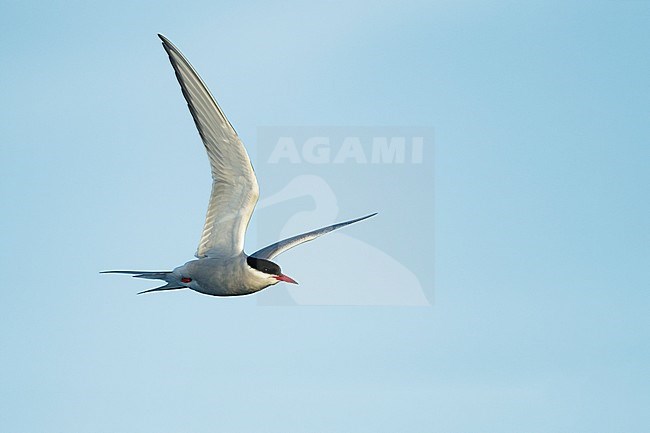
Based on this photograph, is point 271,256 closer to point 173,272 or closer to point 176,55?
point 173,272

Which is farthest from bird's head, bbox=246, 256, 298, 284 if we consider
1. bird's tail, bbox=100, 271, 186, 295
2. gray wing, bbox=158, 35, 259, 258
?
bird's tail, bbox=100, 271, 186, 295

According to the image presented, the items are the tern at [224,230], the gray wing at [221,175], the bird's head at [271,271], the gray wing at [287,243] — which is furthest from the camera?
the gray wing at [287,243]

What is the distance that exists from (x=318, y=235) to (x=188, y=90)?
16.8 ft

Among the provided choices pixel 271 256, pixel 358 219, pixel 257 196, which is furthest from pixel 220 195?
pixel 358 219

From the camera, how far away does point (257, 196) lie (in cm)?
1642

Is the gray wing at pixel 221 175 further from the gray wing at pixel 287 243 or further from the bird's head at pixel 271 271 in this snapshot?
the gray wing at pixel 287 243

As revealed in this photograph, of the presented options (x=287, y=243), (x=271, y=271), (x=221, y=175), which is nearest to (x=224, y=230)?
(x=221, y=175)

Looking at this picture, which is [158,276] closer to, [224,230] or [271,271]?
[224,230]

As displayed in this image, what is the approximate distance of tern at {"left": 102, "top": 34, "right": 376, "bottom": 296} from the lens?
615 inches

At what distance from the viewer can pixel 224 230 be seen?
16641 millimetres

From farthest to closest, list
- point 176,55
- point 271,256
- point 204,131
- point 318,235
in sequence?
point 318,235
point 271,256
point 204,131
point 176,55

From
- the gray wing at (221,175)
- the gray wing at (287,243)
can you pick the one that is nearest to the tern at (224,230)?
the gray wing at (221,175)

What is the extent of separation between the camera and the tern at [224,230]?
51.2 feet

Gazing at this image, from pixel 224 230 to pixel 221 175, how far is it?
3.29 feet
